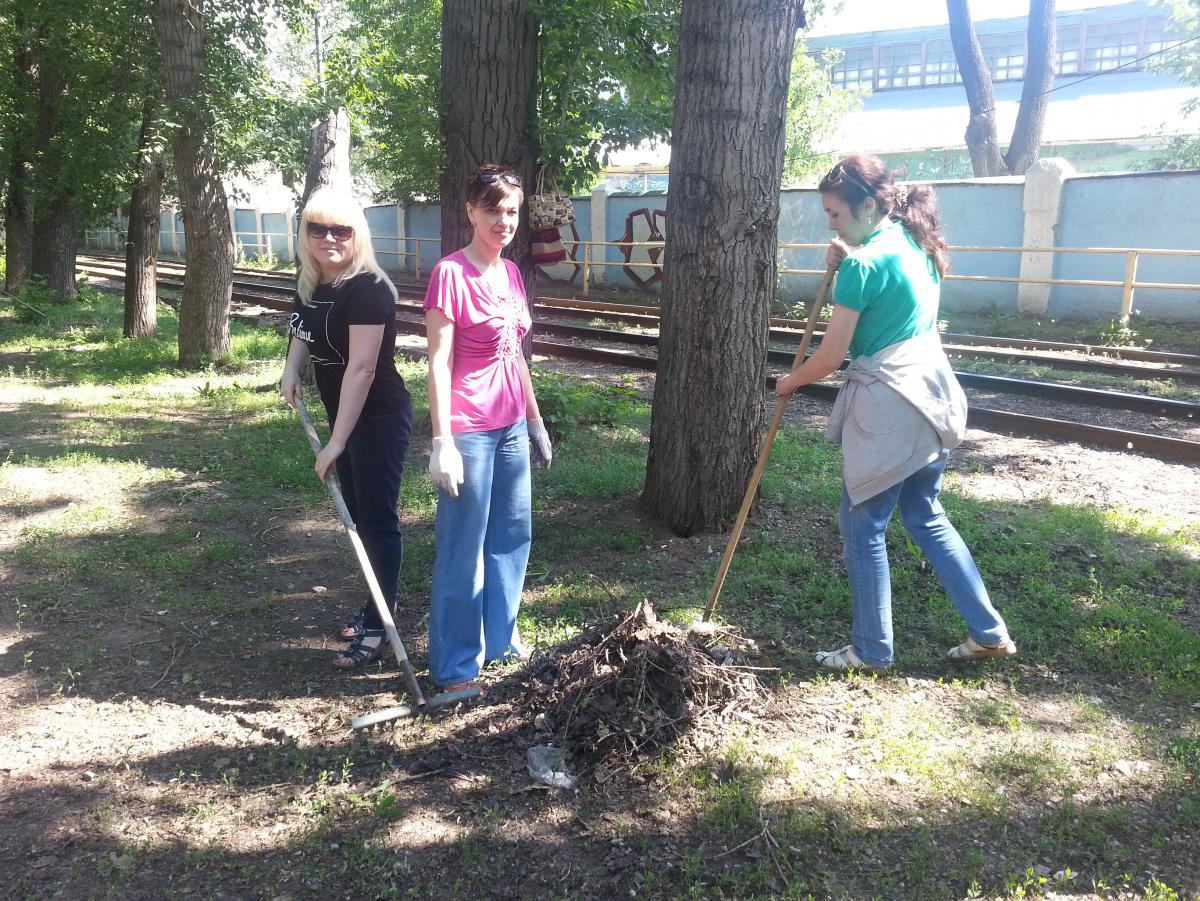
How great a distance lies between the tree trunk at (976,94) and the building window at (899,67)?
84.0 feet

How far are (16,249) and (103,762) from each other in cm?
1773

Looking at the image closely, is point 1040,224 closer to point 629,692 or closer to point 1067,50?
point 629,692

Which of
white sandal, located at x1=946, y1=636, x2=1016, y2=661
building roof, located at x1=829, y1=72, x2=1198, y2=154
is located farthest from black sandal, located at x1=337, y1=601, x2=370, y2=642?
building roof, located at x1=829, y1=72, x2=1198, y2=154

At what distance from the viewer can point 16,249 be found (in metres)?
17.7

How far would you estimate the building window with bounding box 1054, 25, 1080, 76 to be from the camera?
43.1m

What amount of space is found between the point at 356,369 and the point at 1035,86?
21542 mm

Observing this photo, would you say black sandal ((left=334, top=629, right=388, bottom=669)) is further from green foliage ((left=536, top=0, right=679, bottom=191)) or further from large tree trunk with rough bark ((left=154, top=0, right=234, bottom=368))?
large tree trunk with rough bark ((left=154, top=0, right=234, bottom=368))

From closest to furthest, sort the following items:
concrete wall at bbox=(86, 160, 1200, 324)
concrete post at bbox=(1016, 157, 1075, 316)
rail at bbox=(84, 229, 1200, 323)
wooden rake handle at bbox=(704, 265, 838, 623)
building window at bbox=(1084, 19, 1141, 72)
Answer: wooden rake handle at bbox=(704, 265, 838, 623), rail at bbox=(84, 229, 1200, 323), concrete wall at bbox=(86, 160, 1200, 324), concrete post at bbox=(1016, 157, 1075, 316), building window at bbox=(1084, 19, 1141, 72)

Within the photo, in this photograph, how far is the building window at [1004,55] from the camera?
144ft

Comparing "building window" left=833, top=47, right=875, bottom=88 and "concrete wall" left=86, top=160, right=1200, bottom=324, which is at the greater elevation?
"building window" left=833, top=47, right=875, bottom=88

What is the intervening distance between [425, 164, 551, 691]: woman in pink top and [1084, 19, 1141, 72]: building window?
47.3 meters

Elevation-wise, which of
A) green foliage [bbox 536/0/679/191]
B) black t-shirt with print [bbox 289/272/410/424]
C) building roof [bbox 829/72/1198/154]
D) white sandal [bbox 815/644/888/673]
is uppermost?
building roof [bbox 829/72/1198/154]

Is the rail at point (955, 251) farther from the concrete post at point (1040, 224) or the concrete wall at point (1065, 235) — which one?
the concrete post at point (1040, 224)

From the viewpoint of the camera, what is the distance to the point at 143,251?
12844mm
